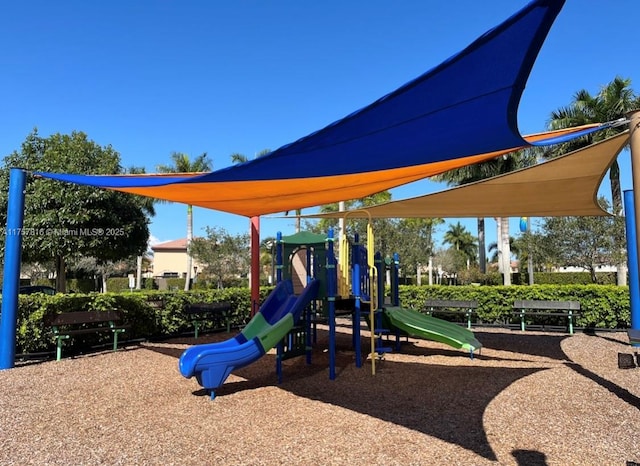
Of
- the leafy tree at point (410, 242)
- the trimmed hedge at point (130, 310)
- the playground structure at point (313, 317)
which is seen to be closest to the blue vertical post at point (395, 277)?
the playground structure at point (313, 317)

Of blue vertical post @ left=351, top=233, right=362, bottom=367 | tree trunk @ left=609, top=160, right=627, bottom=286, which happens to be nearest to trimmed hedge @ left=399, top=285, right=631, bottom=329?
blue vertical post @ left=351, top=233, right=362, bottom=367

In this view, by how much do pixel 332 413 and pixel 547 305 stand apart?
7.56 metres

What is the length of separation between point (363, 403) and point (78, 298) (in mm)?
5308

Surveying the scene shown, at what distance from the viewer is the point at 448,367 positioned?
20.0 feet

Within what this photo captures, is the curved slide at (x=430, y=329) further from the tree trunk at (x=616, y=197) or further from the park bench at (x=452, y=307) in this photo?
the tree trunk at (x=616, y=197)

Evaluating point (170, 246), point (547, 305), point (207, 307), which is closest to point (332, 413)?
point (207, 307)

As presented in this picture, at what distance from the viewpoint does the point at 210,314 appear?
32.3ft

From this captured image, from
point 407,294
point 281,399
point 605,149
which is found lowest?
point 281,399

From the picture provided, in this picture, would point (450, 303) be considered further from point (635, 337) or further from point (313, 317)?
point (635, 337)

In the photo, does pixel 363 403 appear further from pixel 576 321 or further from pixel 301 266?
pixel 576 321

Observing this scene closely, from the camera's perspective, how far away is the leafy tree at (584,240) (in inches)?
730

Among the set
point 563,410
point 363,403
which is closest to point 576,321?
point 563,410

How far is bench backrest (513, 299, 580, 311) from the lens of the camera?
31.3ft

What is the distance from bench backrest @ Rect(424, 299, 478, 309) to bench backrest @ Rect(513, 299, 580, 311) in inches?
37.8
